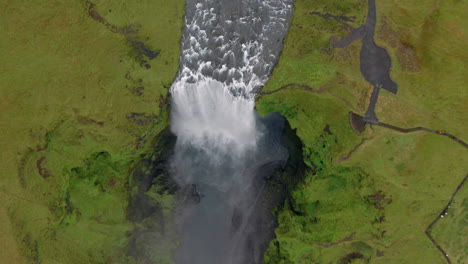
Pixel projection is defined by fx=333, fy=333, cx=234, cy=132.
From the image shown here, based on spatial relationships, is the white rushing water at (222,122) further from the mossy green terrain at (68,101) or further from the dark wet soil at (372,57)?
the dark wet soil at (372,57)

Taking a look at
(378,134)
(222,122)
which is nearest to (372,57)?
(378,134)

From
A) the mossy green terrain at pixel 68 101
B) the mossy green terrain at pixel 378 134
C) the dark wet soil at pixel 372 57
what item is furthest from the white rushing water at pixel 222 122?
the dark wet soil at pixel 372 57

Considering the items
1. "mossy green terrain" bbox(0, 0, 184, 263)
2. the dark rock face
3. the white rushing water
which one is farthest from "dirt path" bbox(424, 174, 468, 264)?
"mossy green terrain" bbox(0, 0, 184, 263)

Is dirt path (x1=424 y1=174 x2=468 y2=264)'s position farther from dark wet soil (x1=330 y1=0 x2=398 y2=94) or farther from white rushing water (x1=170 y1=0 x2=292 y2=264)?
white rushing water (x1=170 y1=0 x2=292 y2=264)

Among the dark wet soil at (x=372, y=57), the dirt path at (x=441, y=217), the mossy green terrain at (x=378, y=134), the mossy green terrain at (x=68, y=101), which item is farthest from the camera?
the dirt path at (x=441, y=217)

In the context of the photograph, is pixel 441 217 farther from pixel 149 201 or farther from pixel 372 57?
pixel 149 201

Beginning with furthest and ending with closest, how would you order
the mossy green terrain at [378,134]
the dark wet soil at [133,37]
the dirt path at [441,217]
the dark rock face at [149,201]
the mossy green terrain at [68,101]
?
the dark rock face at [149,201] → the dirt path at [441,217] → the mossy green terrain at [378,134] → the dark wet soil at [133,37] → the mossy green terrain at [68,101]
